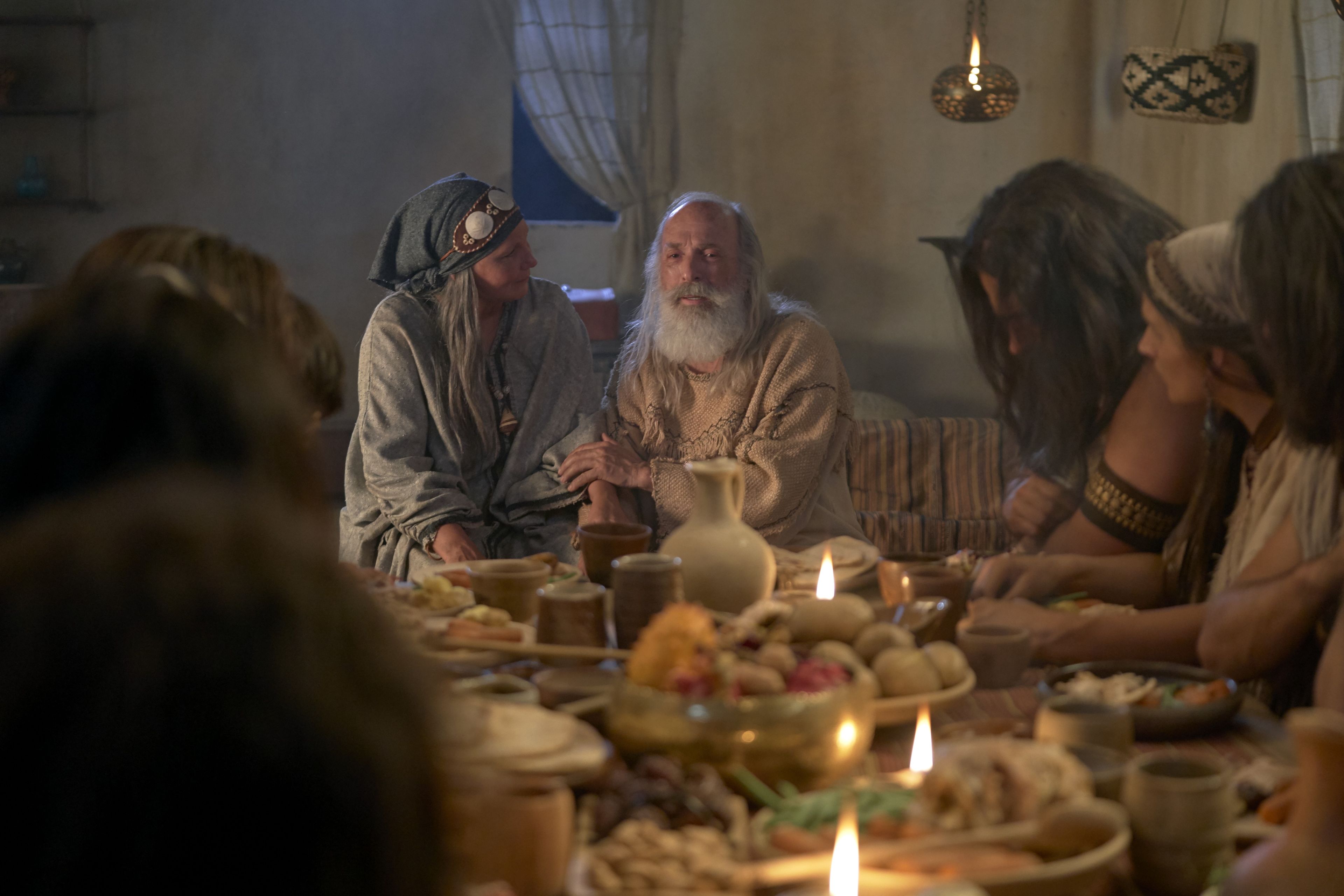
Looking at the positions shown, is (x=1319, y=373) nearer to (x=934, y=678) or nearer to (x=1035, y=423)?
(x=934, y=678)

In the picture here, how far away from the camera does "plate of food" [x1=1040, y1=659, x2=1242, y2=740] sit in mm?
1659

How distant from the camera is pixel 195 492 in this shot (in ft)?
1.87

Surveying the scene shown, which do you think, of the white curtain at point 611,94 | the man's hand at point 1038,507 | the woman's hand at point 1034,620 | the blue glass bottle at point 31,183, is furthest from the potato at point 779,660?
the blue glass bottle at point 31,183

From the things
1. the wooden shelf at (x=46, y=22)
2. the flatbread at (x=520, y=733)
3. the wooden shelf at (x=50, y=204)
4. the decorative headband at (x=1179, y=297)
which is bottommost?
the flatbread at (x=520, y=733)

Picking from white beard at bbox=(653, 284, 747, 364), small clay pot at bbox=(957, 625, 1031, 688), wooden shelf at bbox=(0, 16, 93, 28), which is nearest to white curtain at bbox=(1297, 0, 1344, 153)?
white beard at bbox=(653, 284, 747, 364)

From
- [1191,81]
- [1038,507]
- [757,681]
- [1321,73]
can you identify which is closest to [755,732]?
[757,681]

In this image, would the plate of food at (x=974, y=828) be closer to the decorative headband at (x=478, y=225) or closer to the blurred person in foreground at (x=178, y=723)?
the blurred person in foreground at (x=178, y=723)

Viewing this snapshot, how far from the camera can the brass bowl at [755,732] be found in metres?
1.35

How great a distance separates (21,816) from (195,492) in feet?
0.52

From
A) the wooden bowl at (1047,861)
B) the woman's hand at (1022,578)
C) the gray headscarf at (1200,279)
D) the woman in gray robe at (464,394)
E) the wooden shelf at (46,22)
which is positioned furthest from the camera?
the wooden shelf at (46,22)

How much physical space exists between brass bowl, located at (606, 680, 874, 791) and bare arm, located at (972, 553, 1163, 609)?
1.16 m

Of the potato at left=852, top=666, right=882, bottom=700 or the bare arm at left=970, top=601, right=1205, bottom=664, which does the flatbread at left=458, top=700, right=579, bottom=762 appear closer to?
the potato at left=852, top=666, right=882, bottom=700

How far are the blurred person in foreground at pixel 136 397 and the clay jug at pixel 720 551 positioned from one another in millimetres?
1384

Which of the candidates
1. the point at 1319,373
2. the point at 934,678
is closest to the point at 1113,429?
the point at 1319,373
